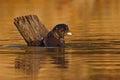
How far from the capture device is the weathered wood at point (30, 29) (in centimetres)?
2084

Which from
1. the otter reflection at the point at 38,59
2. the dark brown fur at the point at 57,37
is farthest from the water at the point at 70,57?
the dark brown fur at the point at 57,37

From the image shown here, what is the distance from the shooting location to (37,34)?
69.5ft

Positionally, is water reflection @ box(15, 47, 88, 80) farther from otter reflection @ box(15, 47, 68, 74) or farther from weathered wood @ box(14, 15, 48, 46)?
weathered wood @ box(14, 15, 48, 46)

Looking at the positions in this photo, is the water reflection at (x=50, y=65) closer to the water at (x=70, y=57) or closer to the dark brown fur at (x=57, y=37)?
the water at (x=70, y=57)

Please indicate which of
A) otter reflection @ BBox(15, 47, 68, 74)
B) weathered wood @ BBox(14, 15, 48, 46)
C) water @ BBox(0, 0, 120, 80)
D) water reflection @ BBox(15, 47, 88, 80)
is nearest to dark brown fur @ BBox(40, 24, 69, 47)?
water @ BBox(0, 0, 120, 80)

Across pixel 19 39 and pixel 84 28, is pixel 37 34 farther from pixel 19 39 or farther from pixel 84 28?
pixel 84 28

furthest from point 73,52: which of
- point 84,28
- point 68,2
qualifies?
point 68,2

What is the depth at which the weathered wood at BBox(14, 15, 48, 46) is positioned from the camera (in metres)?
20.8

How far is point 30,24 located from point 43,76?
664 centimetres

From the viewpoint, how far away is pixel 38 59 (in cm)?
1738

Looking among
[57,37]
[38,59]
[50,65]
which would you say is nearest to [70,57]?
[38,59]

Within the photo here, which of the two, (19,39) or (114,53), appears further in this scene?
(19,39)

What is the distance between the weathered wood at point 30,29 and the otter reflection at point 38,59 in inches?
37.5

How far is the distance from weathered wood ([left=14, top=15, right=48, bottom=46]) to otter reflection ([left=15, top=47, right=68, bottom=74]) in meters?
0.95
